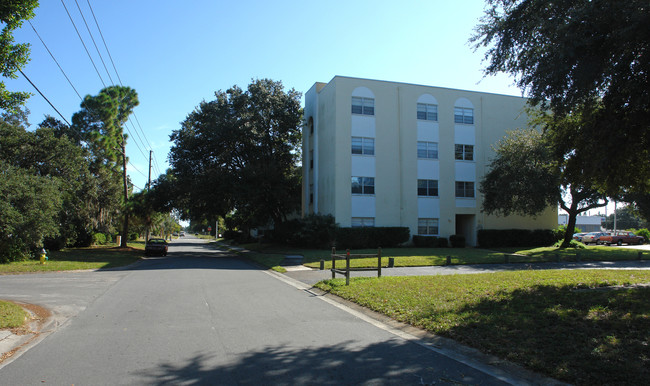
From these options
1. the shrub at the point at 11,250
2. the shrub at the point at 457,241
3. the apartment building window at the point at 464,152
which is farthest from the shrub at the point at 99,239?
the apartment building window at the point at 464,152

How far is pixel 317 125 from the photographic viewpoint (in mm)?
37062

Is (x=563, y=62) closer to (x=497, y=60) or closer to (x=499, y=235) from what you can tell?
(x=497, y=60)

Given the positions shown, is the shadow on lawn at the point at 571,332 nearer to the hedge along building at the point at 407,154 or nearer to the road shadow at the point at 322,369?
the road shadow at the point at 322,369

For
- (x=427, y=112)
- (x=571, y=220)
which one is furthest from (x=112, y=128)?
(x=571, y=220)

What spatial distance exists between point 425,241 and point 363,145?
29.9 feet

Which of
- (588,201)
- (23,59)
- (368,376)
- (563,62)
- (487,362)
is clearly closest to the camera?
(368,376)

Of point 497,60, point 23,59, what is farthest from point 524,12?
point 23,59

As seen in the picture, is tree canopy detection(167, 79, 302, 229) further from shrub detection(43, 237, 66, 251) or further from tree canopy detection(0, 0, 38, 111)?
tree canopy detection(0, 0, 38, 111)

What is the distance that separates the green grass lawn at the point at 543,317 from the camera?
5.22 m

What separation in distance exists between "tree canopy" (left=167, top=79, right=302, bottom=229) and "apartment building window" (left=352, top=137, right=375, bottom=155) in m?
6.79

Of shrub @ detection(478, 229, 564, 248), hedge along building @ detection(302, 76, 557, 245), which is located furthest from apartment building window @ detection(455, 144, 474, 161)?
shrub @ detection(478, 229, 564, 248)

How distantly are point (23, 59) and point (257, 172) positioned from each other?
2509 centimetres

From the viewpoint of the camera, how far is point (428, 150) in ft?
115

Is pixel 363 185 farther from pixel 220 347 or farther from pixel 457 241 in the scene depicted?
pixel 220 347
